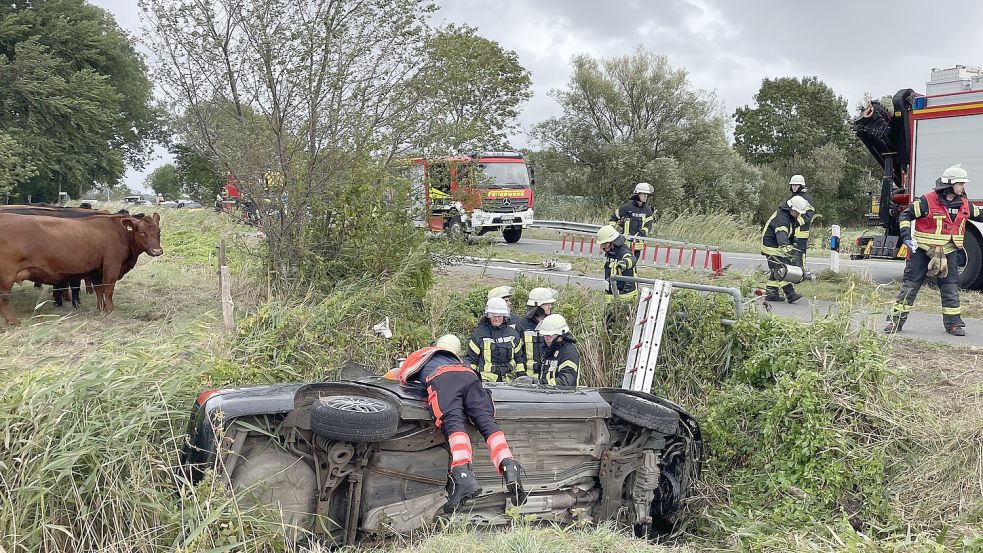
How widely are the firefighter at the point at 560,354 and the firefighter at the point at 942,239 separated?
3444 millimetres

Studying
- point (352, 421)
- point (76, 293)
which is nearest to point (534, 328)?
point (352, 421)

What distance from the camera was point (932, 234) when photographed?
7496 mm

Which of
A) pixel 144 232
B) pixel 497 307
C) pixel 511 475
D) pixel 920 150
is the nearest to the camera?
pixel 511 475

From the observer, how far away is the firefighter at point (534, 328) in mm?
6750

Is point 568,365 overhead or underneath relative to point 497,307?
underneath

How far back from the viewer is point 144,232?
30.6 feet

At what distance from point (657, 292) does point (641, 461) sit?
208cm

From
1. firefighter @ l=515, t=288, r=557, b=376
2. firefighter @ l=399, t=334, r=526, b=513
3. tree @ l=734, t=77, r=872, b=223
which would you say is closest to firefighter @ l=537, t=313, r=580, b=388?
firefighter @ l=515, t=288, r=557, b=376

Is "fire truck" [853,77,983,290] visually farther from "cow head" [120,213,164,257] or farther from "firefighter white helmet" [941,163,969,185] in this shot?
"cow head" [120,213,164,257]

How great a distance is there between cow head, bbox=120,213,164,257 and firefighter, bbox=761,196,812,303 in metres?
7.84

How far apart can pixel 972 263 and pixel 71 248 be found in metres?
11.6

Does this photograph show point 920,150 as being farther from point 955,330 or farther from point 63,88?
point 63,88

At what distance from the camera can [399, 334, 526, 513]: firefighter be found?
451 cm

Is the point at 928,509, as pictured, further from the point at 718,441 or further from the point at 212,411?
the point at 212,411
